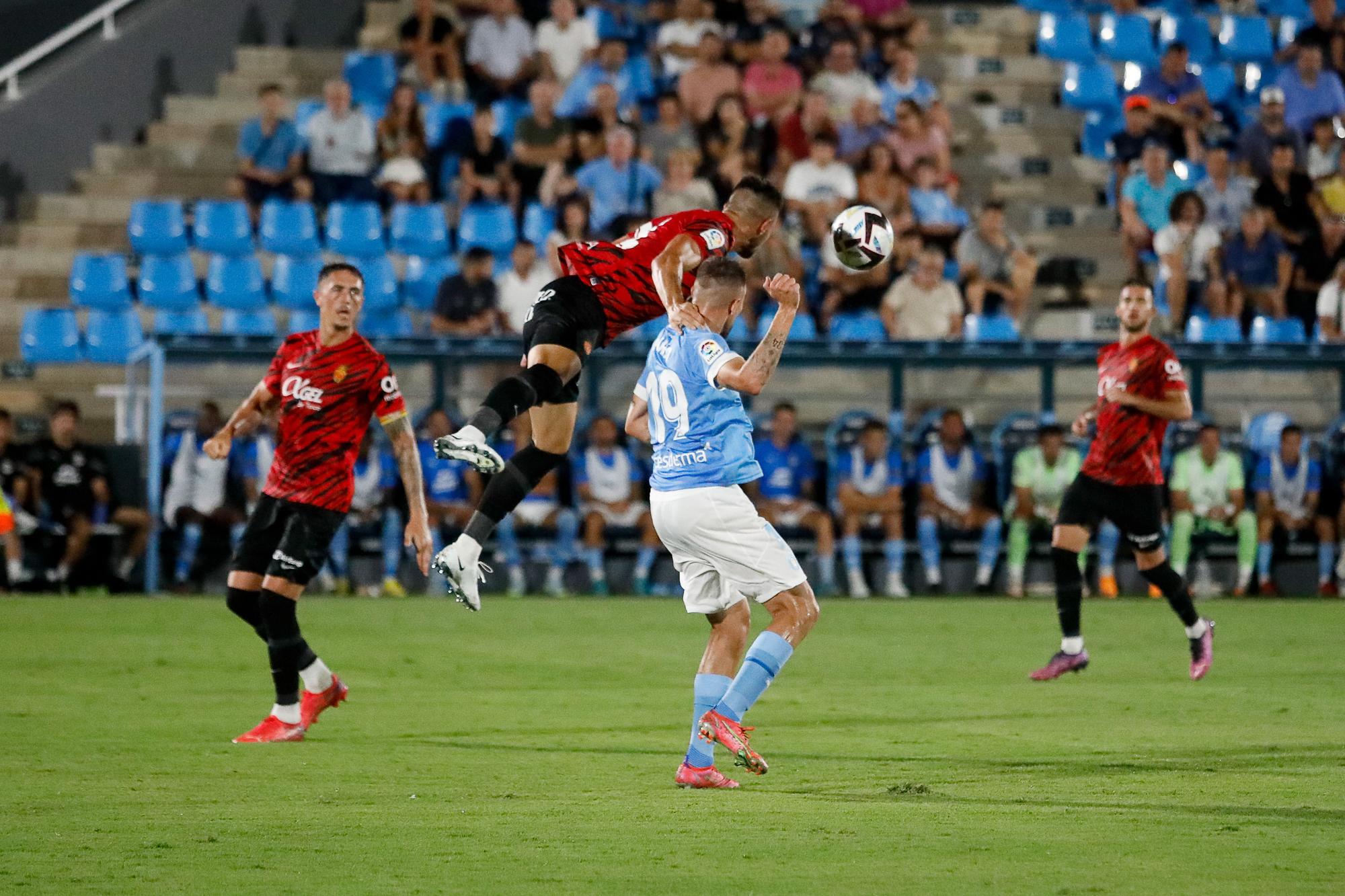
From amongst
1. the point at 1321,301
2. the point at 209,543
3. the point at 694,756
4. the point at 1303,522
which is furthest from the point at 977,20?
the point at 694,756

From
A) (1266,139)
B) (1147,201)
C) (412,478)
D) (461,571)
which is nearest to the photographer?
(461,571)

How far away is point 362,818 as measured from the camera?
657 centimetres

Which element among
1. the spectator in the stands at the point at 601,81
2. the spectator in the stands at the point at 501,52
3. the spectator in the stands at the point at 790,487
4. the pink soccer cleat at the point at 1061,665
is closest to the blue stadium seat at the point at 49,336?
the spectator in the stands at the point at 501,52

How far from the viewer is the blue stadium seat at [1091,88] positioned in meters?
23.2

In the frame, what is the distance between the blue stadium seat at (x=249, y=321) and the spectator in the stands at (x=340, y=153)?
6.39 ft

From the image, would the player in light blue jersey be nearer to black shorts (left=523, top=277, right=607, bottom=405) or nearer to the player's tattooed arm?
black shorts (left=523, top=277, right=607, bottom=405)

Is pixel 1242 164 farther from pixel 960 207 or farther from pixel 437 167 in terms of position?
pixel 437 167

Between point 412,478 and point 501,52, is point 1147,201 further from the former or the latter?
point 412,478

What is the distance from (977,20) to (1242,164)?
4.43m

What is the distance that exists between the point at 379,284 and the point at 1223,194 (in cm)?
932

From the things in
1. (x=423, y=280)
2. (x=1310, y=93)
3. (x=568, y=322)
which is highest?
(x=1310, y=93)

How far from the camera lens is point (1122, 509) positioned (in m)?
11.9

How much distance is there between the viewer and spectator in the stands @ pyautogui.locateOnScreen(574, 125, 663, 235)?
1970 centimetres

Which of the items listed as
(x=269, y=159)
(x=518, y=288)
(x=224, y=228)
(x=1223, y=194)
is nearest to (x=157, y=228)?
(x=224, y=228)
